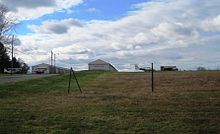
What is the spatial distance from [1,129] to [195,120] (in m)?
5.58

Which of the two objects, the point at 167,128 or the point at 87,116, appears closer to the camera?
the point at 167,128

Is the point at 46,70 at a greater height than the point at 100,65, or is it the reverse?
the point at 100,65

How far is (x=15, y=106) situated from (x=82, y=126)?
223 inches

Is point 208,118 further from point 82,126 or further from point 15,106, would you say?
point 15,106

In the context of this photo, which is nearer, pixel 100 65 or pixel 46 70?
pixel 46 70

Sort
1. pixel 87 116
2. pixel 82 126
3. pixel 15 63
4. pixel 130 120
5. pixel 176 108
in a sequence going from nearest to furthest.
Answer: pixel 82 126, pixel 130 120, pixel 87 116, pixel 176 108, pixel 15 63

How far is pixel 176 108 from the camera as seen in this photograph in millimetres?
15492

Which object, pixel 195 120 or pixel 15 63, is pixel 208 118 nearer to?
pixel 195 120

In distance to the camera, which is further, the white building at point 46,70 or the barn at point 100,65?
the barn at point 100,65

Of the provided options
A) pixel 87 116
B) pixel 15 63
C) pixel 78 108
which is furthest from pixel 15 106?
pixel 15 63

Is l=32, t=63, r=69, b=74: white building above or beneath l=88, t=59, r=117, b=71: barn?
beneath

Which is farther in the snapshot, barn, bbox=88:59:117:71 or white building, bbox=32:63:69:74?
barn, bbox=88:59:117:71

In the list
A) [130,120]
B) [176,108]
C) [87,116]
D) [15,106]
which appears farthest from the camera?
[15,106]

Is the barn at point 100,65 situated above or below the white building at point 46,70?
above
